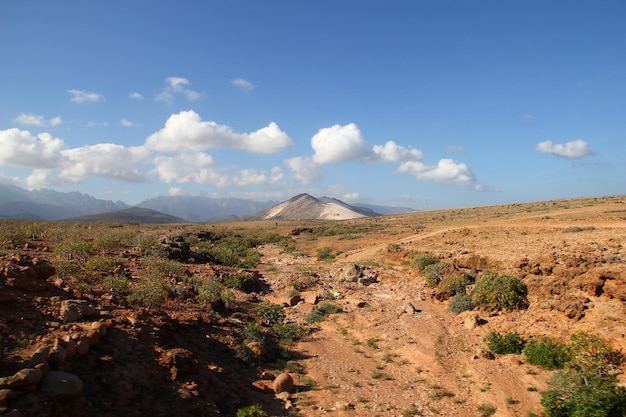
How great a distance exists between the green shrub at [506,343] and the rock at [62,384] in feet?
35.9

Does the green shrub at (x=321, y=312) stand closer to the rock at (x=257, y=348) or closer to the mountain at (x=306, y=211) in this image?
the rock at (x=257, y=348)

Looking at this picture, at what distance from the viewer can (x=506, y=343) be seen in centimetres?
1098

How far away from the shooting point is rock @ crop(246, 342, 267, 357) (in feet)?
35.7

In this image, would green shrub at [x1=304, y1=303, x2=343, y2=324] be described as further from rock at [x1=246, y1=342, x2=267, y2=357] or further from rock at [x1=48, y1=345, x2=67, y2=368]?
rock at [x1=48, y1=345, x2=67, y2=368]

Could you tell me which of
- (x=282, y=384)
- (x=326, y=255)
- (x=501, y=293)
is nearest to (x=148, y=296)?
(x=282, y=384)

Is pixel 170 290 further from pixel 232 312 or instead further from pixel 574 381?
pixel 574 381

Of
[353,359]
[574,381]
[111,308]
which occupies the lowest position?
[353,359]

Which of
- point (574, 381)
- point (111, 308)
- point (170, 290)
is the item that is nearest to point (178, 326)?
point (111, 308)

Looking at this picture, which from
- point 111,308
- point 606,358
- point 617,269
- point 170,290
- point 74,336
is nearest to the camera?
point 74,336

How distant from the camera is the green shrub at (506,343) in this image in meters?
10.9

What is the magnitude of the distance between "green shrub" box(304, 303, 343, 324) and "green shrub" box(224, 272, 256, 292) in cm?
508

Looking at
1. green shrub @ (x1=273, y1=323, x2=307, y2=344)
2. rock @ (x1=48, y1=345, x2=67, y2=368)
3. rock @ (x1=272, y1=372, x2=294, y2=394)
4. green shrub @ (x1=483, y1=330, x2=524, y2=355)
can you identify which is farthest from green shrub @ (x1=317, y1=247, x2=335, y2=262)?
rock @ (x1=48, y1=345, x2=67, y2=368)

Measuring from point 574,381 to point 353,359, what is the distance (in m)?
5.72

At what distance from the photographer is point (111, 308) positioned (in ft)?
34.2
